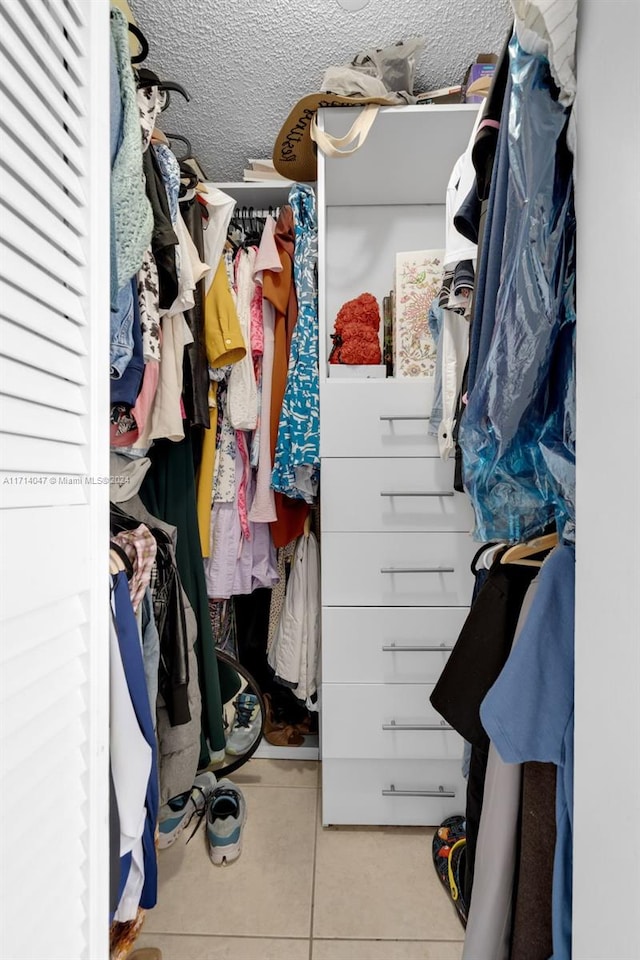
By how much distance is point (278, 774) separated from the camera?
1.89m

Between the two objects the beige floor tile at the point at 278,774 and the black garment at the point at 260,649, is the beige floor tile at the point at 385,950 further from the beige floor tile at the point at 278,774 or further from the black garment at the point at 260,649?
the black garment at the point at 260,649

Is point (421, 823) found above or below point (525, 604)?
below

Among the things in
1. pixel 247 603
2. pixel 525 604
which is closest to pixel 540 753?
pixel 525 604

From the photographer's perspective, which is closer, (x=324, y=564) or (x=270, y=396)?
(x=324, y=564)

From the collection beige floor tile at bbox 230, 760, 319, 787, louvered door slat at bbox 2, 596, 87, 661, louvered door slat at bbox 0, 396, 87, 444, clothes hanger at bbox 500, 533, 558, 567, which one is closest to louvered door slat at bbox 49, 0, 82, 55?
louvered door slat at bbox 0, 396, 87, 444

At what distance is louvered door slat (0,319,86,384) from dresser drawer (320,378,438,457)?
922 mm

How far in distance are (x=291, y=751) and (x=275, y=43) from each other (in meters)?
2.24

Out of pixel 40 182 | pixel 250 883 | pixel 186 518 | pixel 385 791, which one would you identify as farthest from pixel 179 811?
pixel 40 182

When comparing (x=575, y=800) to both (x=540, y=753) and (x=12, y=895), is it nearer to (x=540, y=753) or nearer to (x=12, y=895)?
(x=540, y=753)

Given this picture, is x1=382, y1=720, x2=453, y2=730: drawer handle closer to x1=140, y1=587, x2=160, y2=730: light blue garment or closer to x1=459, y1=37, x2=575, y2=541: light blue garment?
x1=140, y1=587, x2=160, y2=730: light blue garment

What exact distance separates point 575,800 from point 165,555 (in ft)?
3.32

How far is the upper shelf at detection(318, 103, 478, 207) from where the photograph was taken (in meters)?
1.50

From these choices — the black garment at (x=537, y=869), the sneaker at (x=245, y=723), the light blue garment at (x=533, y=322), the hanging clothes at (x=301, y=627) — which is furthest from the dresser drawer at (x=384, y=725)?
the light blue garment at (x=533, y=322)

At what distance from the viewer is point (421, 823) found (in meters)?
1.62
